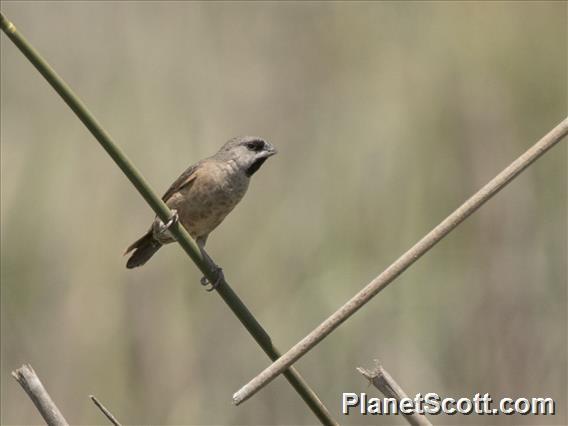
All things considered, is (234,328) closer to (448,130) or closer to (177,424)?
(177,424)

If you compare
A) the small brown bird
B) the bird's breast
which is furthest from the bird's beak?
the bird's breast

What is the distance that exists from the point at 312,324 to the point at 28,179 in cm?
150

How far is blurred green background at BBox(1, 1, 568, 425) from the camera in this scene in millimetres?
4555

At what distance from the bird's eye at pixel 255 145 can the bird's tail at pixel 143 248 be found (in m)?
0.56

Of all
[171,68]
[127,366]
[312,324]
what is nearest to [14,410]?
[127,366]

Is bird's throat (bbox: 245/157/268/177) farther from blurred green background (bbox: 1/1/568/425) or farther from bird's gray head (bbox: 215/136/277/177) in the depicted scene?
blurred green background (bbox: 1/1/568/425)

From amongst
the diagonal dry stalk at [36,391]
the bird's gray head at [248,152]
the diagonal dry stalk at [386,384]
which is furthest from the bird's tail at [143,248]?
the diagonal dry stalk at [386,384]

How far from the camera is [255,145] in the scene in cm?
420

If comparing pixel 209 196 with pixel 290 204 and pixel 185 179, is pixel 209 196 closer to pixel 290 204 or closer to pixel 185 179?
pixel 185 179

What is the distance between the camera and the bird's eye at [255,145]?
13.8 ft

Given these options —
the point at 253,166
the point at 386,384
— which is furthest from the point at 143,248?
the point at 386,384

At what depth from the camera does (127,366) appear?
455 cm

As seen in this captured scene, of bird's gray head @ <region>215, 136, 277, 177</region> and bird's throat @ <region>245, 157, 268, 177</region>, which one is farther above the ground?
bird's gray head @ <region>215, 136, 277, 177</region>

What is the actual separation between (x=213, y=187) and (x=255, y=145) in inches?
10.6
